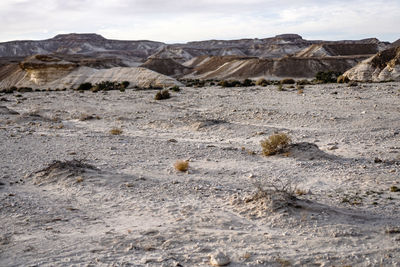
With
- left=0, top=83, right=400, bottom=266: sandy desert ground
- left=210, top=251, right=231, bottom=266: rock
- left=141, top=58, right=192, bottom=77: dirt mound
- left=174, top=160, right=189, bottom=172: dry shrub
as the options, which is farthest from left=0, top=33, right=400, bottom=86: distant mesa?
left=210, top=251, right=231, bottom=266: rock

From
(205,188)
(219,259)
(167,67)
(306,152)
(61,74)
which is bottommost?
(219,259)

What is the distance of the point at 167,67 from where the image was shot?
85.8 m

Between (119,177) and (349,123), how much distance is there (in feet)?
33.0

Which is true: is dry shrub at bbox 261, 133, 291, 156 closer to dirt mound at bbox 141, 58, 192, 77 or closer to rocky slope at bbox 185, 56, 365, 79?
rocky slope at bbox 185, 56, 365, 79

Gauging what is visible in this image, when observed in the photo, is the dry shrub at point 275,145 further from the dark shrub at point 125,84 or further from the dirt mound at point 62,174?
the dark shrub at point 125,84

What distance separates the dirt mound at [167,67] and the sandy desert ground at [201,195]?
6664 centimetres

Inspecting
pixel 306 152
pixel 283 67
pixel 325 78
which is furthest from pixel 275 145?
pixel 283 67

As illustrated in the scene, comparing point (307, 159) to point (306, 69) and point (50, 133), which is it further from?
point (306, 69)

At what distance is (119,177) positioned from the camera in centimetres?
978

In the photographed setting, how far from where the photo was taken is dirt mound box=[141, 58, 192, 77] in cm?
8338

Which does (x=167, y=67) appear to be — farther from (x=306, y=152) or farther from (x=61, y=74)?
(x=306, y=152)

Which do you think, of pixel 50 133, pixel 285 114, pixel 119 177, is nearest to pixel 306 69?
pixel 285 114

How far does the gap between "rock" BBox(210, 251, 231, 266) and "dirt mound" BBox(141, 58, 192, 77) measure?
76.8 meters

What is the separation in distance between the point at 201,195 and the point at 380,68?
1442 inches
